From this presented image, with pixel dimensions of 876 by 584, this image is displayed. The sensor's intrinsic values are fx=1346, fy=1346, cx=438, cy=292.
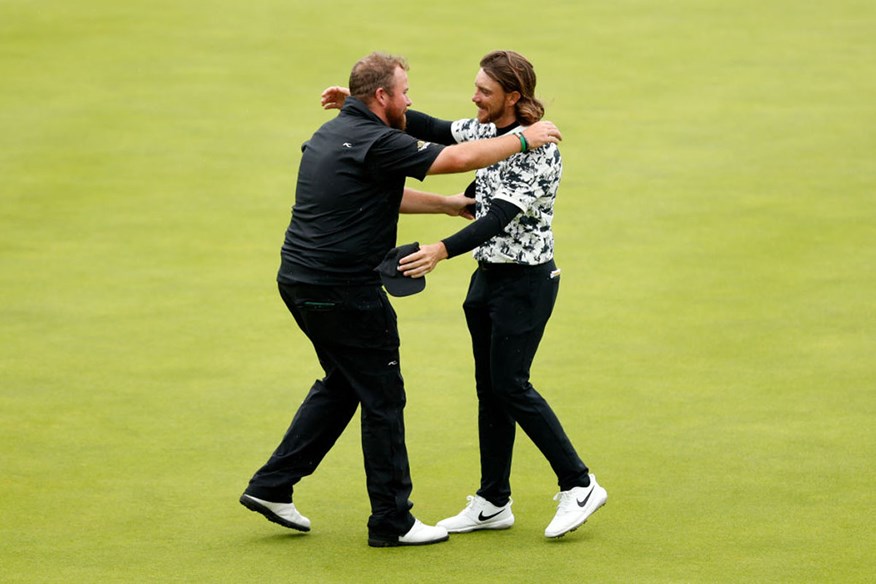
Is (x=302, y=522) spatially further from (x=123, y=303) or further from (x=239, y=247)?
(x=239, y=247)

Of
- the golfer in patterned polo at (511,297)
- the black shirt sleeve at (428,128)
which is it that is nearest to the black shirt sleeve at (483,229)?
the golfer in patterned polo at (511,297)

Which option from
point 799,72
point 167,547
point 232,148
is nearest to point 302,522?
point 167,547

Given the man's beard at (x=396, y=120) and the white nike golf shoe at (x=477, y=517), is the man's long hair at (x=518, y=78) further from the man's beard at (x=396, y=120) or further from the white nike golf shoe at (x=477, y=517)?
the white nike golf shoe at (x=477, y=517)

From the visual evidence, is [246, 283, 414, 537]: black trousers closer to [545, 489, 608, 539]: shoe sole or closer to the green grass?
the green grass

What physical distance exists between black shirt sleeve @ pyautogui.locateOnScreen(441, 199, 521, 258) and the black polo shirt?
10.2 inches

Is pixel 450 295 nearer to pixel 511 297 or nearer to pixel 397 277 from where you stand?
pixel 511 297

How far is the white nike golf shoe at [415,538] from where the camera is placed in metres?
5.12

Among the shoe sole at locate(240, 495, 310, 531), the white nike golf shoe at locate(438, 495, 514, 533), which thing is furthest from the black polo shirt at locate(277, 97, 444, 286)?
the white nike golf shoe at locate(438, 495, 514, 533)

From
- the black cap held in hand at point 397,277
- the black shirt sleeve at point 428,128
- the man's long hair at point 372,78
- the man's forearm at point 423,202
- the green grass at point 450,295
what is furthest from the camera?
the black shirt sleeve at point 428,128

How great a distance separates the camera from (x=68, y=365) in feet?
24.8

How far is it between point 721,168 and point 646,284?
2696 mm

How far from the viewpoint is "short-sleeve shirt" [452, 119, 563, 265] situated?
4.96 metres

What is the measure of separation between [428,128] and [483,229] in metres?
0.85

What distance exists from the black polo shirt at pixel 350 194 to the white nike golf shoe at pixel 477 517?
3.28 feet
